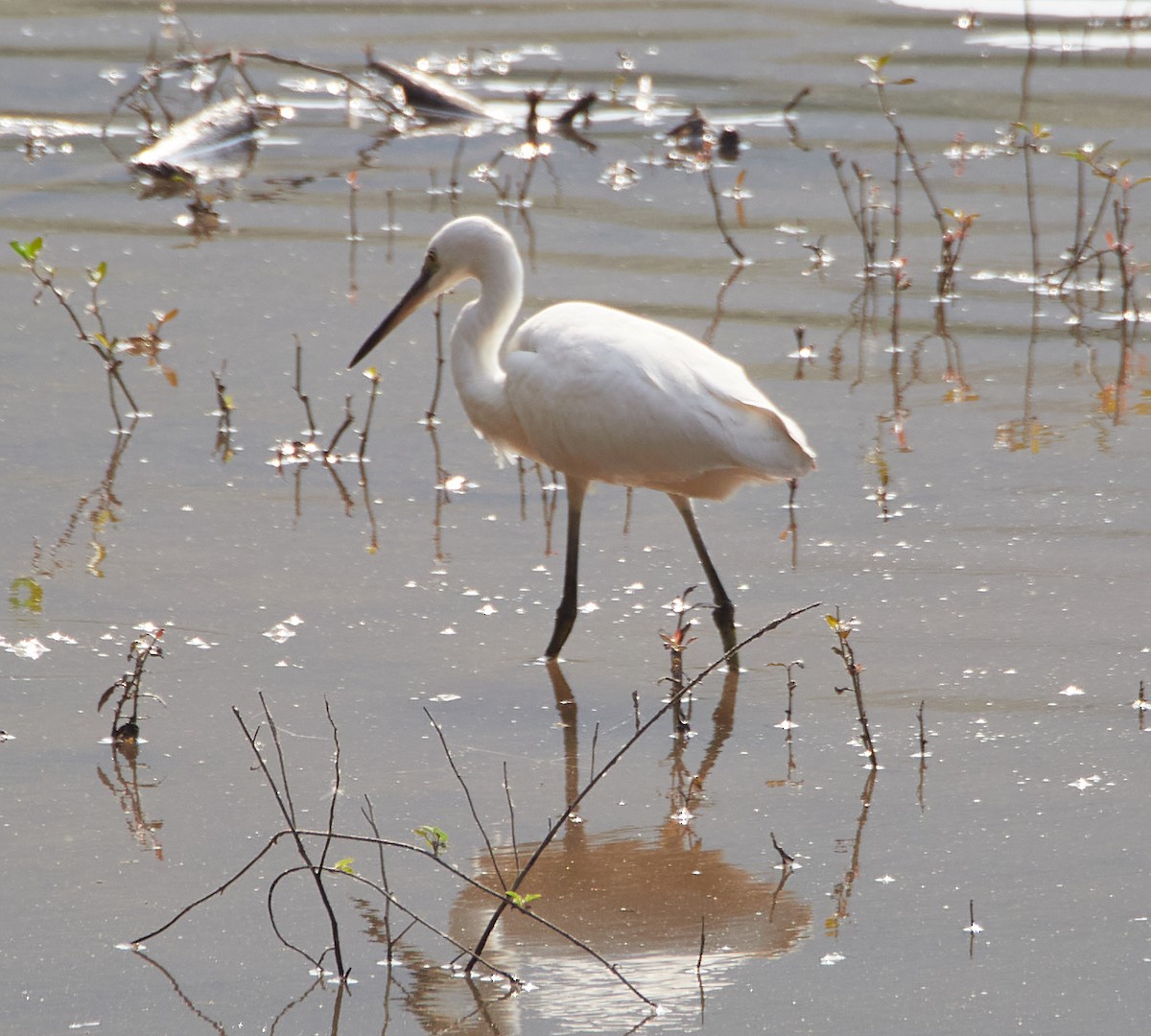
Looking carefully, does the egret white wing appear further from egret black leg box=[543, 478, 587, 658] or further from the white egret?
egret black leg box=[543, 478, 587, 658]

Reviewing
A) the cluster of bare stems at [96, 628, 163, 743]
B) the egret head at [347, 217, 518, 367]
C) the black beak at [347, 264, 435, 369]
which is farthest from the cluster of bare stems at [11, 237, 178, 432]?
the cluster of bare stems at [96, 628, 163, 743]

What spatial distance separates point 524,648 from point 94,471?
1.76 m

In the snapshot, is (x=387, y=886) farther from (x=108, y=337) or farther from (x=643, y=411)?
(x=108, y=337)

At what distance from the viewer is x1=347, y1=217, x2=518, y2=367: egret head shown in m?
5.25

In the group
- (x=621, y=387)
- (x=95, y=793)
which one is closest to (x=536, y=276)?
(x=621, y=387)

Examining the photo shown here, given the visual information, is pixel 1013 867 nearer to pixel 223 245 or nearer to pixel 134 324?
pixel 134 324

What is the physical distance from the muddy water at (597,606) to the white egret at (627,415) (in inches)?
12.0

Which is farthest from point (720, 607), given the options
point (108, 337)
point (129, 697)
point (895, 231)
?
point (895, 231)

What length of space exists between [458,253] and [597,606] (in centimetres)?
114

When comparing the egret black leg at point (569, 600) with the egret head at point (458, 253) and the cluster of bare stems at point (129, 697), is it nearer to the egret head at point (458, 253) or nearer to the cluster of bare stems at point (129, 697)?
the egret head at point (458, 253)

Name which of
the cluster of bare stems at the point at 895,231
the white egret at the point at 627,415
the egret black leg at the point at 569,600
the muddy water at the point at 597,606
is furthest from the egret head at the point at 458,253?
the cluster of bare stems at the point at 895,231

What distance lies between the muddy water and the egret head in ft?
2.10

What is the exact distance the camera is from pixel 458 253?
5320 mm

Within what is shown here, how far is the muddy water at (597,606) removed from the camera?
3.19 metres
